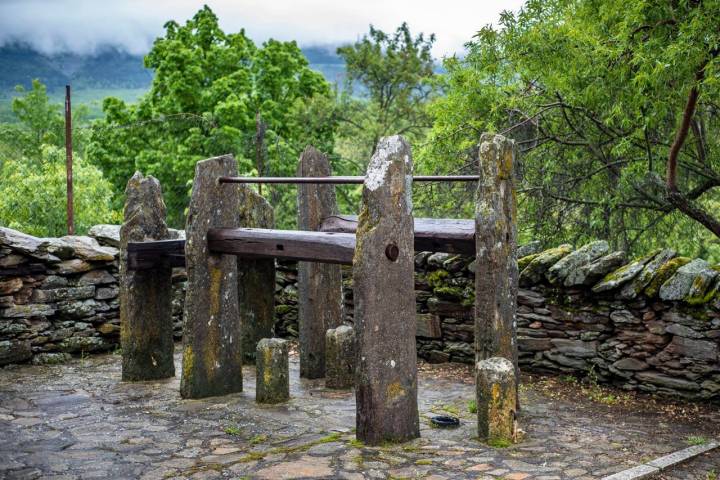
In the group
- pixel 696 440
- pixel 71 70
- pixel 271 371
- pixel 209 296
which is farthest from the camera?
pixel 71 70

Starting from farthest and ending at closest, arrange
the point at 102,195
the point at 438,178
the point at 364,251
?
1. the point at 102,195
2. the point at 438,178
3. the point at 364,251

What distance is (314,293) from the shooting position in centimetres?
852

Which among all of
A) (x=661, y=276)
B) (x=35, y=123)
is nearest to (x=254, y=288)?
(x=661, y=276)

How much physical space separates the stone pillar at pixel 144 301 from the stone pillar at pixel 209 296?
101cm

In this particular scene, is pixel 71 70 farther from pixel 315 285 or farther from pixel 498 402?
pixel 498 402

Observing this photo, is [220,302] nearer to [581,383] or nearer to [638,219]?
[581,383]

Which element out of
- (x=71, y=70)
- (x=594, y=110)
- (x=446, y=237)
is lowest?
(x=446, y=237)

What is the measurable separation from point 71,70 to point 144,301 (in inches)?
6315

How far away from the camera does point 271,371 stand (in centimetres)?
739

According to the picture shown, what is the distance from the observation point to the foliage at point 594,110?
23.8 ft

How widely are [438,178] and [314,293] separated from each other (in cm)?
252

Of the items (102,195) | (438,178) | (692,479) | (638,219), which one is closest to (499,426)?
(692,479)

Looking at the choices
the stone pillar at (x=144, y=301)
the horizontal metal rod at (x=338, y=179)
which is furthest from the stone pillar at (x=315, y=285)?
the stone pillar at (x=144, y=301)

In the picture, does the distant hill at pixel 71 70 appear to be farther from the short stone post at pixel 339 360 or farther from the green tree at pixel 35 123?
the short stone post at pixel 339 360
